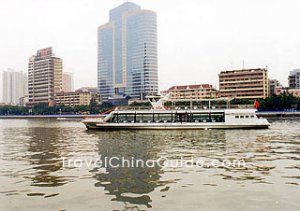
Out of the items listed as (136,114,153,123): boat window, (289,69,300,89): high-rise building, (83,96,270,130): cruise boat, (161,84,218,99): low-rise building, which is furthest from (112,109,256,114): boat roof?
(289,69,300,89): high-rise building

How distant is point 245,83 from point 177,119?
Answer: 10414 cm

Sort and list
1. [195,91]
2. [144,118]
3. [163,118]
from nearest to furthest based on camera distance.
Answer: [163,118] → [144,118] → [195,91]

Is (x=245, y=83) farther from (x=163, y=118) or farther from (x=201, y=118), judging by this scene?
(x=163, y=118)

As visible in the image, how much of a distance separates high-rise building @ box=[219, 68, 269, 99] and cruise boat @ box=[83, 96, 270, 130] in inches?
3800

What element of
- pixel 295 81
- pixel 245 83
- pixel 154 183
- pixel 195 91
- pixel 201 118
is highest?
pixel 295 81

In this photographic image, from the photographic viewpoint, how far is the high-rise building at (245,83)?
445ft

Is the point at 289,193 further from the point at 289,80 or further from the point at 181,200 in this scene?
the point at 289,80

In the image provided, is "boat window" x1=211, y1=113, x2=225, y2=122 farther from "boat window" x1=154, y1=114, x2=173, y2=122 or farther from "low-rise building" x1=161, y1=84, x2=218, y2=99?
"low-rise building" x1=161, y1=84, x2=218, y2=99

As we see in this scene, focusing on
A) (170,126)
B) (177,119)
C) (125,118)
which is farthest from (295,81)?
(125,118)

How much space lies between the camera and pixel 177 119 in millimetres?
43688

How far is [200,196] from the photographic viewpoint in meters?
10.3

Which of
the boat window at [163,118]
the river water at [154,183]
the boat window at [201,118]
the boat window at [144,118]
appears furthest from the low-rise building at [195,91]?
the river water at [154,183]

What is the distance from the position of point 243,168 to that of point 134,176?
18.2 feet

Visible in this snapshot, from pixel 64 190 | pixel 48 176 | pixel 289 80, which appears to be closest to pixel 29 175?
pixel 48 176
